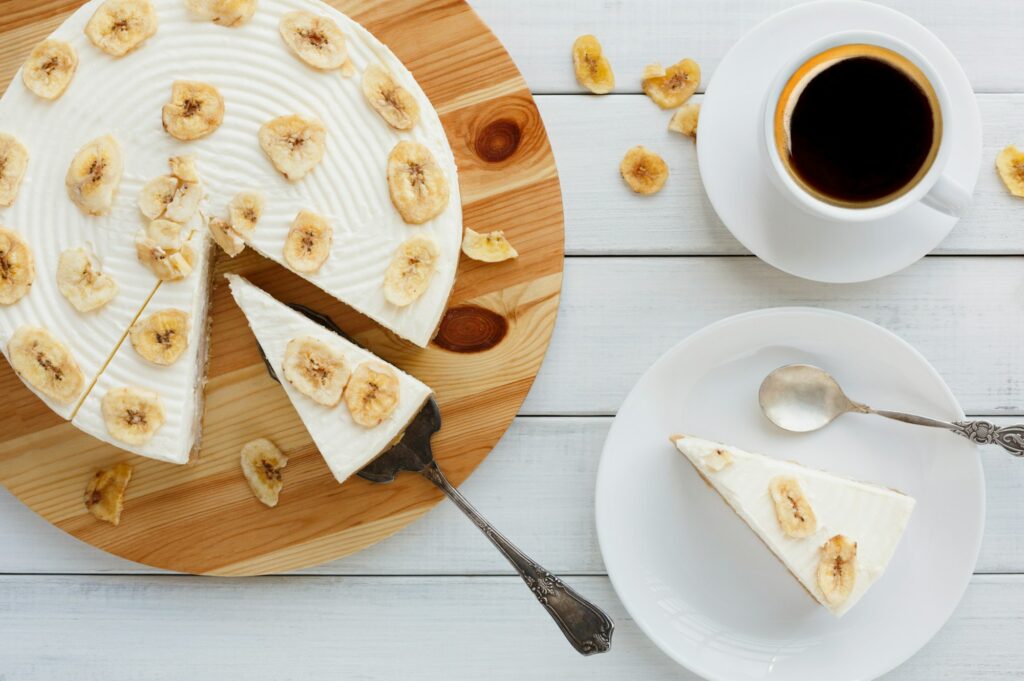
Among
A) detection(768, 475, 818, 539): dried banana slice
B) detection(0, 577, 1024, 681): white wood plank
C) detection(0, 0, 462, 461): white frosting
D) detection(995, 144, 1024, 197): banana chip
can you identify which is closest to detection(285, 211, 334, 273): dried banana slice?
detection(0, 0, 462, 461): white frosting

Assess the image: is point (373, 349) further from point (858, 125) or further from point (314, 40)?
point (858, 125)

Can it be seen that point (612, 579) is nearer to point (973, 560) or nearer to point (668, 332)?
point (668, 332)

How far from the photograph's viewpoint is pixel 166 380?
2.29 metres

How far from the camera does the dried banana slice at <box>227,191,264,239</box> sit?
2.24 metres

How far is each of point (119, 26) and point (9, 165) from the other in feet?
1.46

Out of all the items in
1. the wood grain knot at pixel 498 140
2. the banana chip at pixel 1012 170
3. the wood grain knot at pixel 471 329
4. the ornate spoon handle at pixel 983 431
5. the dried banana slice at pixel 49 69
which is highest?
the dried banana slice at pixel 49 69

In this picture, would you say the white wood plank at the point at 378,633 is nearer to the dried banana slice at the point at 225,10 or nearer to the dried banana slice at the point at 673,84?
the dried banana slice at the point at 673,84

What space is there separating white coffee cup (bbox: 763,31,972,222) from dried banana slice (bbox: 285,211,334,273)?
1.14 meters

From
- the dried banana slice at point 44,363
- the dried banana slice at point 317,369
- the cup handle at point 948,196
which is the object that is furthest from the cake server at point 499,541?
the cup handle at point 948,196

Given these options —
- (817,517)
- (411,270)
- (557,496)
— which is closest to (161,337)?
(411,270)

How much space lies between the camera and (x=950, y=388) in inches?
101

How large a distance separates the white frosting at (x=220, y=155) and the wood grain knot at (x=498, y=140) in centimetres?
17

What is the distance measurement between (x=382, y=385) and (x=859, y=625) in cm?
150

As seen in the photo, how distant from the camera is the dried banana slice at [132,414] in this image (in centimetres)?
226
